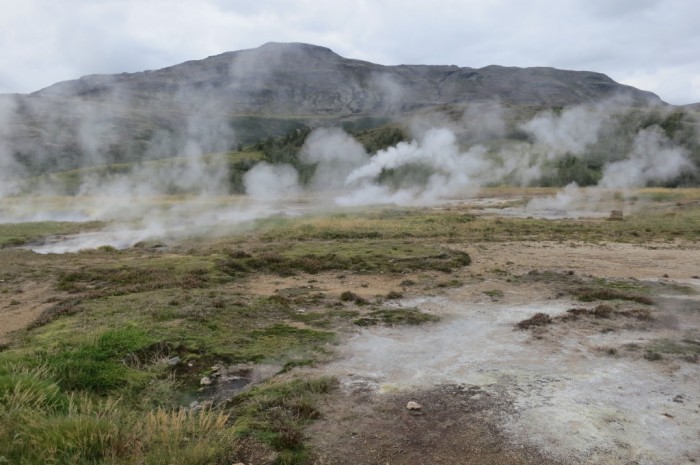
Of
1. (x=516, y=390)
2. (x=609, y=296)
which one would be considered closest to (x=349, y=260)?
(x=609, y=296)

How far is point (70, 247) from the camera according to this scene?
35.1 metres

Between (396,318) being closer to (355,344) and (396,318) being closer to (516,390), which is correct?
(355,344)

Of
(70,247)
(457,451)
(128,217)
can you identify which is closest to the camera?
(457,451)

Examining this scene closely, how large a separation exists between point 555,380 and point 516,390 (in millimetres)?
978

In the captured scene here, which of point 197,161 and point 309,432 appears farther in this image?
point 197,161

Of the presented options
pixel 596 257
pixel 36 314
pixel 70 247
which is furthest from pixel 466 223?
pixel 36 314

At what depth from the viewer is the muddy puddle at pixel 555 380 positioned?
7750 mm

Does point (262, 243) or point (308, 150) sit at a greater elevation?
point (308, 150)

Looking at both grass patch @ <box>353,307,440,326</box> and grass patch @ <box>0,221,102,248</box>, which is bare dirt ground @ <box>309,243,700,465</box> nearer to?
grass patch @ <box>353,307,440,326</box>

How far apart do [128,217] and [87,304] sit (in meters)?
38.5

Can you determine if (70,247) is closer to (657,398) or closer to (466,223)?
(466,223)

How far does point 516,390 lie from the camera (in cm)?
955

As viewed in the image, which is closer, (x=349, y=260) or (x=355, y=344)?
(x=355, y=344)

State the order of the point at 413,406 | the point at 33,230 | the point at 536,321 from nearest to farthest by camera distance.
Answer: the point at 413,406, the point at 536,321, the point at 33,230
